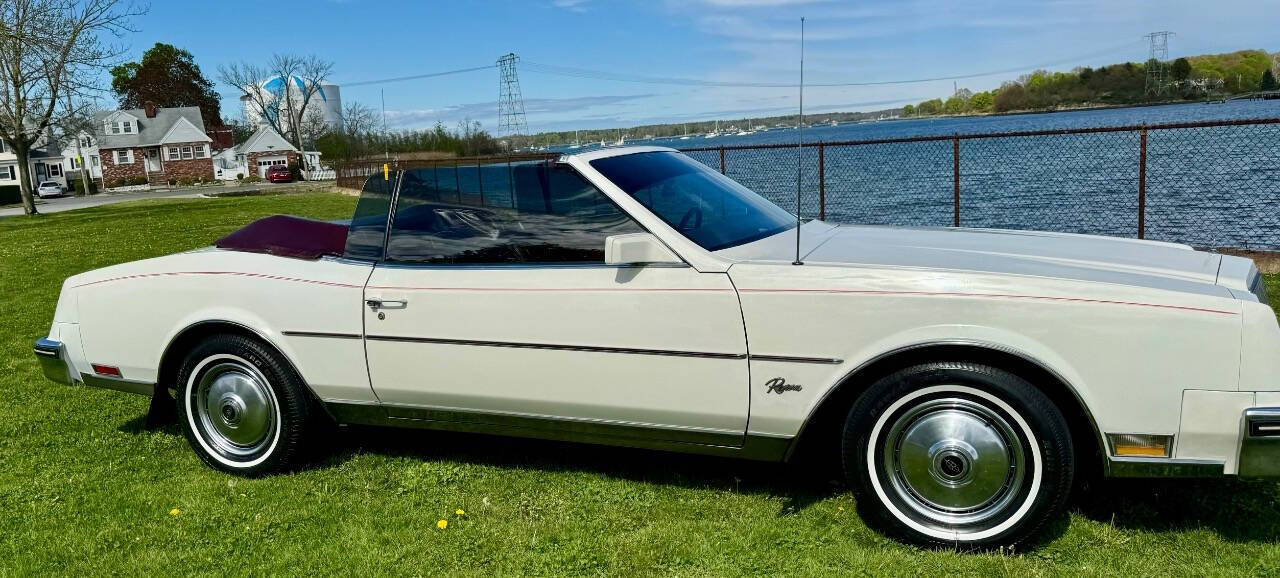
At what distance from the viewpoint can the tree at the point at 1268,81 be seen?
57.0m

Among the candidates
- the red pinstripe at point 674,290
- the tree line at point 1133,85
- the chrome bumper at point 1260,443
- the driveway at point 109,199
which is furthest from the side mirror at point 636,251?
the tree line at point 1133,85

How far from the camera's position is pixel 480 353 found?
4.00 m

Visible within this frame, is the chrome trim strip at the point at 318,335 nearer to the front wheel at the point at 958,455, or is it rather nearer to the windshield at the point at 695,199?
the windshield at the point at 695,199

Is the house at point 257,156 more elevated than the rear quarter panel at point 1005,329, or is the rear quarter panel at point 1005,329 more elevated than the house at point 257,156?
the house at point 257,156

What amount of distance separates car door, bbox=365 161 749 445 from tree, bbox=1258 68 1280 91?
6494cm

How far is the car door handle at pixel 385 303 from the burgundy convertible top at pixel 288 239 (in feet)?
1.44

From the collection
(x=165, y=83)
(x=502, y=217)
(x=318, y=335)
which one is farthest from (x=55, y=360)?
(x=165, y=83)

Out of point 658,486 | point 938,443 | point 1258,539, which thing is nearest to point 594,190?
point 658,486

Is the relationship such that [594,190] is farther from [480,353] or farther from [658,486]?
[658,486]

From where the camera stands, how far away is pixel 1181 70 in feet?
195

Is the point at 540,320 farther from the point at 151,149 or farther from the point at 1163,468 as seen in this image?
the point at 151,149

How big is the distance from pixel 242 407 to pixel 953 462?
3.29 metres

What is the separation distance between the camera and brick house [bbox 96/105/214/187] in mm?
78250

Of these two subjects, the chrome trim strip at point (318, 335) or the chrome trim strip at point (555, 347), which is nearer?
the chrome trim strip at point (555, 347)
